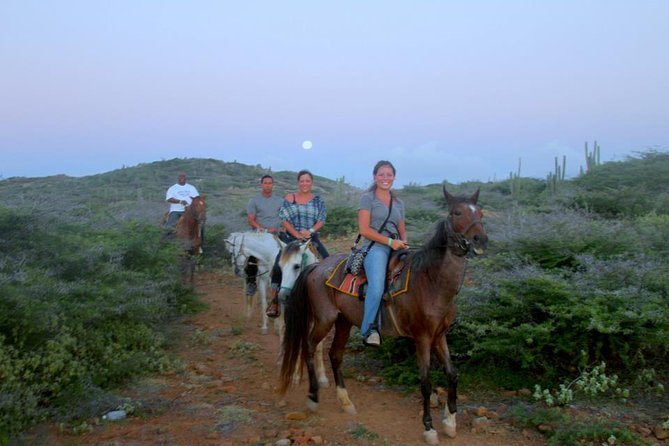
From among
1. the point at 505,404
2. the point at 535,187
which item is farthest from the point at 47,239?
the point at 535,187

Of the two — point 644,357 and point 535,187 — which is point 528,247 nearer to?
point 644,357

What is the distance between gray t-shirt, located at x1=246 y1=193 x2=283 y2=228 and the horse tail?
296cm

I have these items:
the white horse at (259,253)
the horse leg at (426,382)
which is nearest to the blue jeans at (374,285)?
the horse leg at (426,382)

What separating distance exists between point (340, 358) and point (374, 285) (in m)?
1.03

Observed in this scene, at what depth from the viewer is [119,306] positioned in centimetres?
651

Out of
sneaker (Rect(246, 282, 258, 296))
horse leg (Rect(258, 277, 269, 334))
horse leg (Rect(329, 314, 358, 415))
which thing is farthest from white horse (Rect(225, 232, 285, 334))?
horse leg (Rect(329, 314, 358, 415))

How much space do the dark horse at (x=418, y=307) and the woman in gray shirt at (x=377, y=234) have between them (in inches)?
6.7

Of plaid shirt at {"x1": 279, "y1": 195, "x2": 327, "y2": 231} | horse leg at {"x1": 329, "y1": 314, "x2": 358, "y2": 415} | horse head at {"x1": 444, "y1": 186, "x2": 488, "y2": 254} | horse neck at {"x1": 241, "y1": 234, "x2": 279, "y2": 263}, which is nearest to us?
horse head at {"x1": 444, "y1": 186, "x2": 488, "y2": 254}

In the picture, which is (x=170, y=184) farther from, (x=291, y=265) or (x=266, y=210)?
(x=291, y=265)

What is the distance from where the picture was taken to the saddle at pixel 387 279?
4.94m

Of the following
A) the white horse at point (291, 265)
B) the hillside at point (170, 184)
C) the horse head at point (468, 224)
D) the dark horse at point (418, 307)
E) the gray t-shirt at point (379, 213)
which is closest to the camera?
the horse head at point (468, 224)

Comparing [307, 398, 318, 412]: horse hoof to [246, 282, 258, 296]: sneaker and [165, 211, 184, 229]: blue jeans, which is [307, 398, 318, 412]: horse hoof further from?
[165, 211, 184, 229]: blue jeans

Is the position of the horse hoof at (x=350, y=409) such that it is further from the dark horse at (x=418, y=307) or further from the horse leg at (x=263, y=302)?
the horse leg at (x=263, y=302)

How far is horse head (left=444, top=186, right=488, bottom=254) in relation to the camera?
4168mm
